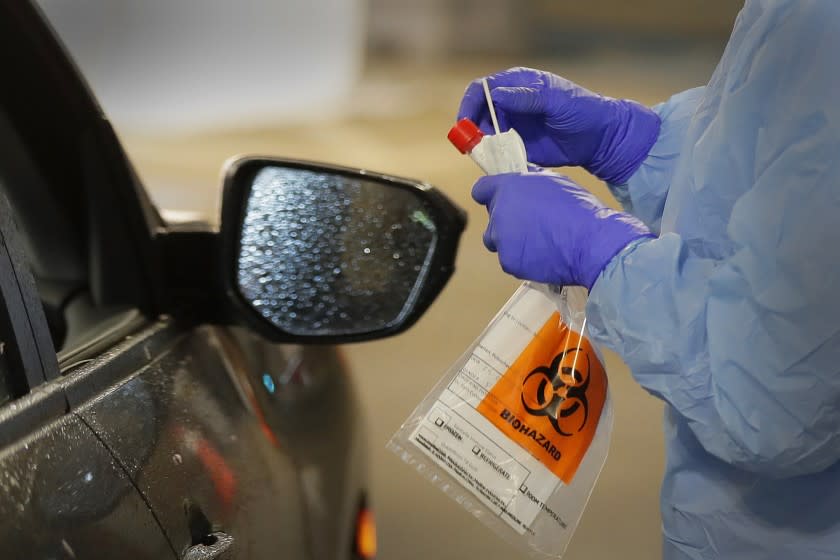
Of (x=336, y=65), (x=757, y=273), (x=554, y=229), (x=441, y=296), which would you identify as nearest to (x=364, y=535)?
(x=554, y=229)

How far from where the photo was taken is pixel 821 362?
34.5 inches

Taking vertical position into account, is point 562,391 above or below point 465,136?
below

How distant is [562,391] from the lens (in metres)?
1.12

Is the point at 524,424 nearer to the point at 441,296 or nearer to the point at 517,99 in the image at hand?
the point at 517,99

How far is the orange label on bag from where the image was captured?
1.09 metres

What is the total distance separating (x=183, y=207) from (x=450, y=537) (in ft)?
11.3

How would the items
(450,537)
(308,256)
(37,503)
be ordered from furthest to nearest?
(450,537) → (308,256) → (37,503)

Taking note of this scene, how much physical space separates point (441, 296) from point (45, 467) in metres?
3.30

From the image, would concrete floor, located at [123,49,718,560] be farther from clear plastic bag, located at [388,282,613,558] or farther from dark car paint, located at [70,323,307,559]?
dark car paint, located at [70,323,307,559]

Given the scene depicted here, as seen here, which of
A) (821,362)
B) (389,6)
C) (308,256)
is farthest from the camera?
(389,6)

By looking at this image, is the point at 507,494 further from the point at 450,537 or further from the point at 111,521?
the point at 450,537

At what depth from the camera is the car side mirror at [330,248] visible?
125cm

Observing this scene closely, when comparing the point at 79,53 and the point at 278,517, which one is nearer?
the point at 278,517

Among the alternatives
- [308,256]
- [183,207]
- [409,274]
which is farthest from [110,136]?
[183,207]
